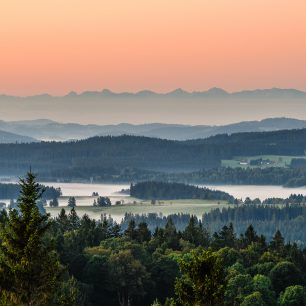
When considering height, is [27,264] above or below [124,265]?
above

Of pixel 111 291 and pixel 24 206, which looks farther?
pixel 111 291

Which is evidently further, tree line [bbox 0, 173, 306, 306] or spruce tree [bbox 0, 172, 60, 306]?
tree line [bbox 0, 173, 306, 306]

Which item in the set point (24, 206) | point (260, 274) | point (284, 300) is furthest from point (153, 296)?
point (24, 206)

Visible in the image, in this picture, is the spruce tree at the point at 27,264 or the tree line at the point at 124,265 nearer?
the spruce tree at the point at 27,264

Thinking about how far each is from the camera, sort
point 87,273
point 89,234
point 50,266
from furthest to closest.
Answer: point 89,234
point 87,273
point 50,266

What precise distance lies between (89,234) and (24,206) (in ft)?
389

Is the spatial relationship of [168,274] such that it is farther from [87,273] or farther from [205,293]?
[205,293]

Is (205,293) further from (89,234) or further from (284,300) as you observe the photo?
(89,234)

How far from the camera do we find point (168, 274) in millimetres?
150625

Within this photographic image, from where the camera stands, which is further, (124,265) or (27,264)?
(124,265)

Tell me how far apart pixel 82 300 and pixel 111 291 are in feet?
42.1

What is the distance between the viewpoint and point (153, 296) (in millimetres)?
148375

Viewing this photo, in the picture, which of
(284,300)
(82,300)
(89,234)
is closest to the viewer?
(284,300)

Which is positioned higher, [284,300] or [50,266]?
[50,266]
